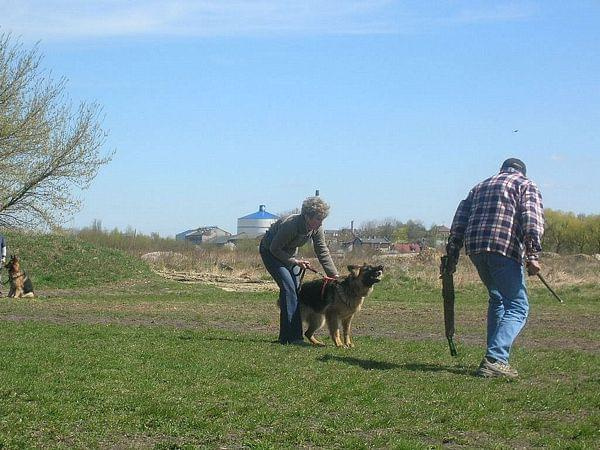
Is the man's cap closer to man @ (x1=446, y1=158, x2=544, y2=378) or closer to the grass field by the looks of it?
man @ (x1=446, y1=158, x2=544, y2=378)

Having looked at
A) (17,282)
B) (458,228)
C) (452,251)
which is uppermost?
(458,228)

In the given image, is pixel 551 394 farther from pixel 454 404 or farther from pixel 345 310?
pixel 345 310

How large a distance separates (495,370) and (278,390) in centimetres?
234

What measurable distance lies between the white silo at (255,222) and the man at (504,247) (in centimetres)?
6891

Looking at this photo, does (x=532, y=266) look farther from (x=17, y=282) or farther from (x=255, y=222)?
(x=255, y=222)

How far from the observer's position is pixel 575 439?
6.26 meters

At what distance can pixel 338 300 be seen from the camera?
1177cm

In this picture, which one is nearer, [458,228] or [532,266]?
[532,266]

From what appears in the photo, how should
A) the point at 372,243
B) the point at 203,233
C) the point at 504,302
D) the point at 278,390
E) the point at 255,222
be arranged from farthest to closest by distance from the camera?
the point at 203,233 → the point at 255,222 → the point at 372,243 → the point at 504,302 → the point at 278,390

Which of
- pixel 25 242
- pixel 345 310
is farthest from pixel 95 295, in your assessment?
pixel 345 310

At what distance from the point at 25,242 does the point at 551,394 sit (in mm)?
29069

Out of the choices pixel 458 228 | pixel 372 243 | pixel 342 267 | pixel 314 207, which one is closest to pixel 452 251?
pixel 458 228

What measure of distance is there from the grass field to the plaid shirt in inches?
51.9

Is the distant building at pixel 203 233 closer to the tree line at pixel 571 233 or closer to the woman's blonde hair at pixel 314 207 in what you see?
the tree line at pixel 571 233
